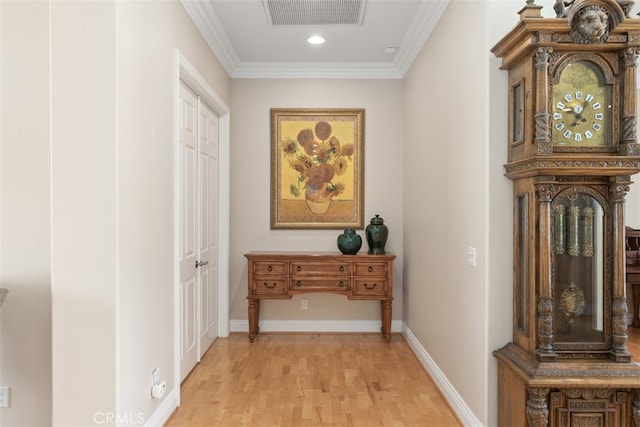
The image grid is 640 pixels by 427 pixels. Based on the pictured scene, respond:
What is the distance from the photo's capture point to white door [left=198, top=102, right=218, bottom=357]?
3.82 m

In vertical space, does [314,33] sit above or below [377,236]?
above

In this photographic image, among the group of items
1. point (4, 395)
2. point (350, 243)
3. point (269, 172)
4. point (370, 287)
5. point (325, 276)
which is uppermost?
point (269, 172)

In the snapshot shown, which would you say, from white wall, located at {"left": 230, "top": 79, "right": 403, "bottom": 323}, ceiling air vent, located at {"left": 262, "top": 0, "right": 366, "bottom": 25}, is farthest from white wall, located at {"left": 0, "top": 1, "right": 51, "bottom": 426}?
white wall, located at {"left": 230, "top": 79, "right": 403, "bottom": 323}

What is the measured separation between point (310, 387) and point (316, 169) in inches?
90.9

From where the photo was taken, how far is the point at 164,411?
2.64m

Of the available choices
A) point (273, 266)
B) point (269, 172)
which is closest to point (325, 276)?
point (273, 266)

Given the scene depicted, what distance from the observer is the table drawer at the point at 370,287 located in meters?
4.25

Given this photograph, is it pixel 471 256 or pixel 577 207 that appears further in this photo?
pixel 471 256

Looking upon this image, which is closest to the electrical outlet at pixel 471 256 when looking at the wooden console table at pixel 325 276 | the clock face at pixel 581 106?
the clock face at pixel 581 106

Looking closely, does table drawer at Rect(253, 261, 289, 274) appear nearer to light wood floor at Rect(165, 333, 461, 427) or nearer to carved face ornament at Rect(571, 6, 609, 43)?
light wood floor at Rect(165, 333, 461, 427)

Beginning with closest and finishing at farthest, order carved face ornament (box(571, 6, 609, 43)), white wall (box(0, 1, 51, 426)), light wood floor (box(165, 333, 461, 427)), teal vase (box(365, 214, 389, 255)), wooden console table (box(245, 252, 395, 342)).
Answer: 1. carved face ornament (box(571, 6, 609, 43))
2. white wall (box(0, 1, 51, 426))
3. light wood floor (box(165, 333, 461, 427))
4. wooden console table (box(245, 252, 395, 342))
5. teal vase (box(365, 214, 389, 255))

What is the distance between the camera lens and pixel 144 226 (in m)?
2.33

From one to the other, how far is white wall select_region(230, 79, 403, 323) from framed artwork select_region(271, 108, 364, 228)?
0.09 metres

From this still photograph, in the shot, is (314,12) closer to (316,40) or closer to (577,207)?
(316,40)
